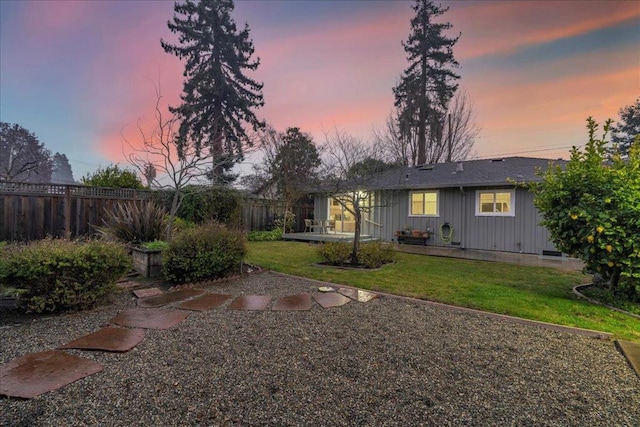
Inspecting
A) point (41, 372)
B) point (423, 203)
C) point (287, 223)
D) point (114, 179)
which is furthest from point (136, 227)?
point (423, 203)

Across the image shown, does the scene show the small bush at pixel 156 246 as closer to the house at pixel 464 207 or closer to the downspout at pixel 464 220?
the house at pixel 464 207

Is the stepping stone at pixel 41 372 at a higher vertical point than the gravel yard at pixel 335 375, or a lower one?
higher

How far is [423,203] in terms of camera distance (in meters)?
11.6

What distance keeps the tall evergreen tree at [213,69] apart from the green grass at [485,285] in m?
12.7

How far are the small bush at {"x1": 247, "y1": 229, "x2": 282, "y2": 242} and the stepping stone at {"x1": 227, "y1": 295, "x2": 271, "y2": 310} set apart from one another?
8245 mm

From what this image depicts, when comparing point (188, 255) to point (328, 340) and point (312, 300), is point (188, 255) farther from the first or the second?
point (328, 340)

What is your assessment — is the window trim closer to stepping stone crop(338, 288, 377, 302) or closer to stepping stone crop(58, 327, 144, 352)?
stepping stone crop(338, 288, 377, 302)

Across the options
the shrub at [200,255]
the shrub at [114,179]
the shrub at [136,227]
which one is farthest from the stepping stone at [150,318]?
the shrub at [114,179]

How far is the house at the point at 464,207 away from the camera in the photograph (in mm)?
9672

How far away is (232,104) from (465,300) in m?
18.3

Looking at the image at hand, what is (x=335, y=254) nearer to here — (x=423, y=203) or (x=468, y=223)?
(x=423, y=203)

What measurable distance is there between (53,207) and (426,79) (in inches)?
804

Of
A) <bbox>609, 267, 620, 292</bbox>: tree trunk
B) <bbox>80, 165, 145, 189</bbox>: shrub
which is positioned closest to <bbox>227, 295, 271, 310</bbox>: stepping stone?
<bbox>609, 267, 620, 292</bbox>: tree trunk

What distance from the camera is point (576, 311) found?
13.5 ft
